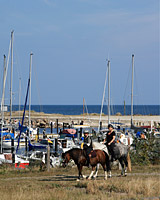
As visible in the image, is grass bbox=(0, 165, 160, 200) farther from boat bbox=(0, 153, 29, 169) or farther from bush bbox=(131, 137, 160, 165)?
boat bbox=(0, 153, 29, 169)

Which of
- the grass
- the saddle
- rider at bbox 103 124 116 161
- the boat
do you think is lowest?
the boat

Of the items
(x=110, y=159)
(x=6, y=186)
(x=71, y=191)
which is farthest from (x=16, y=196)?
(x=110, y=159)

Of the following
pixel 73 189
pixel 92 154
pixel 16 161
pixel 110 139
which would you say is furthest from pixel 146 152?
pixel 73 189

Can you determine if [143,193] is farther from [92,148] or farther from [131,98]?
[131,98]

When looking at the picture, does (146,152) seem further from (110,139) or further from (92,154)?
(92,154)

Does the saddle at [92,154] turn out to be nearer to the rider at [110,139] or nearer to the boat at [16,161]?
the rider at [110,139]

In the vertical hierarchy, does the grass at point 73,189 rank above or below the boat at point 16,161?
above

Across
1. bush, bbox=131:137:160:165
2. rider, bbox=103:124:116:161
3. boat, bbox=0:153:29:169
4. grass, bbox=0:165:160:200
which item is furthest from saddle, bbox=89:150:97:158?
boat, bbox=0:153:29:169

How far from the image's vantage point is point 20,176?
867 inches

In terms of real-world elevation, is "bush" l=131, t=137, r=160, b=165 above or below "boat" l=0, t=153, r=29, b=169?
above

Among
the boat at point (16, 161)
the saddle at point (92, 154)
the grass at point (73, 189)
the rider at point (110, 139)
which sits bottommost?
the boat at point (16, 161)

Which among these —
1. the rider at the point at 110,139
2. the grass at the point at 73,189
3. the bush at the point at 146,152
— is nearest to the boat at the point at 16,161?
the grass at the point at 73,189

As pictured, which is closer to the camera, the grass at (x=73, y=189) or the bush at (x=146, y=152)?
the grass at (x=73, y=189)

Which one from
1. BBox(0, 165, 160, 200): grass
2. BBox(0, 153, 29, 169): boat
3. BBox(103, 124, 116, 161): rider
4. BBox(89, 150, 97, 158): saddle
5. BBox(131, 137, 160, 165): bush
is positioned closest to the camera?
BBox(0, 165, 160, 200): grass
